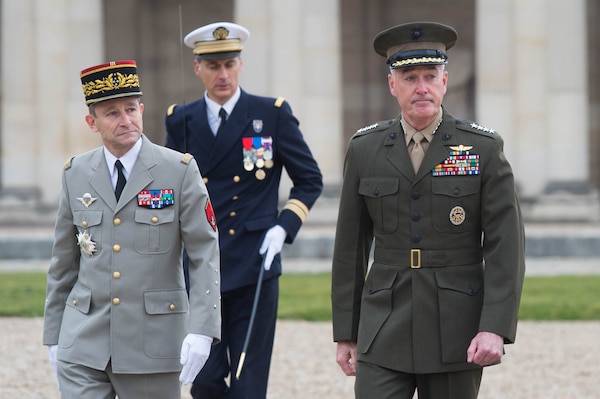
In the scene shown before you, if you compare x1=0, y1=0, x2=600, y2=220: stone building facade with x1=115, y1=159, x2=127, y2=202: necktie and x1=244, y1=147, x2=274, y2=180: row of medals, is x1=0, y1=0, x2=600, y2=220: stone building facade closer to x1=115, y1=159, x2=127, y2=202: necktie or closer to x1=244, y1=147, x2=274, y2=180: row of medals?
x1=244, y1=147, x2=274, y2=180: row of medals

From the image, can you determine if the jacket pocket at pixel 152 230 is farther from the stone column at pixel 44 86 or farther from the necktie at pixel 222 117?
the stone column at pixel 44 86

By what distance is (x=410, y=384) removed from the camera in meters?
4.47

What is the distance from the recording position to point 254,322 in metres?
6.00

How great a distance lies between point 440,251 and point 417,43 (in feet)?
2.60

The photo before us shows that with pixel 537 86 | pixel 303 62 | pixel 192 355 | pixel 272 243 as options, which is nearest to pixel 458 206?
pixel 192 355

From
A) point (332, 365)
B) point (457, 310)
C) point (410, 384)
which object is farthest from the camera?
point (332, 365)

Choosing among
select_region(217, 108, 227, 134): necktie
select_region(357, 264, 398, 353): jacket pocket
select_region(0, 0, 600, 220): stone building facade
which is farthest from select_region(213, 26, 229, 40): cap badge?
select_region(0, 0, 600, 220): stone building facade

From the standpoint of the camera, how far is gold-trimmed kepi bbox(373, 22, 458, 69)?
4.43 metres

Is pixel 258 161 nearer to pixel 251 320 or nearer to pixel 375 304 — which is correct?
pixel 251 320

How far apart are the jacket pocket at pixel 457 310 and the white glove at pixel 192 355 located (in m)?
0.91

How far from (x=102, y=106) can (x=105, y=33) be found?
2327 centimetres

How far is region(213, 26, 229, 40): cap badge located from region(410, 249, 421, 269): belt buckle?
2.30 metres

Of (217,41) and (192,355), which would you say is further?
(217,41)

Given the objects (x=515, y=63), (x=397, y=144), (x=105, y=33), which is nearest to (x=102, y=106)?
(x=397, y=144)
